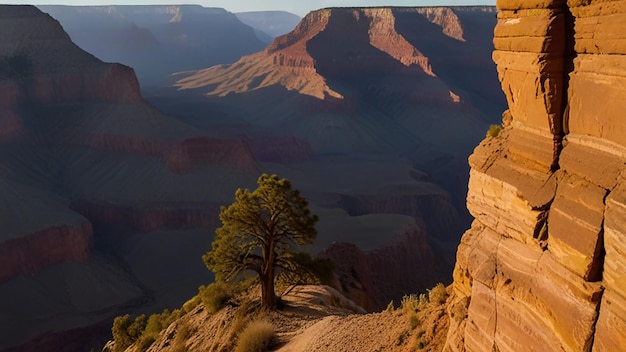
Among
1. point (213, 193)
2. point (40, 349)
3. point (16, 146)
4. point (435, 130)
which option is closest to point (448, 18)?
point (435, 130)

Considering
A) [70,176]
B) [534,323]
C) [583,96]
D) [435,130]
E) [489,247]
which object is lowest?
[435,130]

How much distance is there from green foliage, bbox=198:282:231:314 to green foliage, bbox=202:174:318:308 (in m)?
1.37

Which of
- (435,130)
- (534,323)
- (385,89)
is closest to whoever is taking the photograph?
(534,323)

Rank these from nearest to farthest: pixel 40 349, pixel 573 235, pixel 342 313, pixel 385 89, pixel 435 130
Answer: pixel 573 235 → pixel 342 313 → pixel 40 349 → pixel 435 130 → pixel 385 89

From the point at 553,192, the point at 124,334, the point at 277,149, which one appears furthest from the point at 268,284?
the point at 277,149

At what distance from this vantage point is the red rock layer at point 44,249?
4375cm

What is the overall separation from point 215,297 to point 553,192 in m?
15.5

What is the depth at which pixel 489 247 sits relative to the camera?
9656 mm

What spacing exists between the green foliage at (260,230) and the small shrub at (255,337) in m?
2.54

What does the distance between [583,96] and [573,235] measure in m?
2.03

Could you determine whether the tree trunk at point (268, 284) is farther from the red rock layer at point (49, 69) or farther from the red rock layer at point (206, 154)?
the red rock layer at point (49, 69)

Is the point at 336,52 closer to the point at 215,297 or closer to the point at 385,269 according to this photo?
the point at 385,269

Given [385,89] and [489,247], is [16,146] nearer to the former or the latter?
[489,247]

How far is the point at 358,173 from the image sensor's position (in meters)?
83.0
